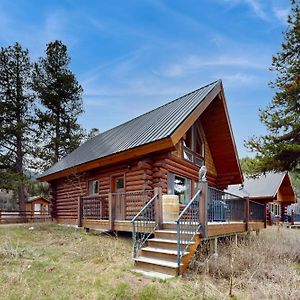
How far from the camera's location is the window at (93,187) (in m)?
13.7

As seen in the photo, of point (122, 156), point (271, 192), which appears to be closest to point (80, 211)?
point (122, 156)

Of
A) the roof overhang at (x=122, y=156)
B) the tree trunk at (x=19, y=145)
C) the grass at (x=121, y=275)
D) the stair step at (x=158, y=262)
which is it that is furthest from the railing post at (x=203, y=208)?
the tree trunk at (x=19, y=145)

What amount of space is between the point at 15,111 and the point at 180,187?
19.0m

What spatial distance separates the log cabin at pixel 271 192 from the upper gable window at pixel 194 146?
37.7 ft

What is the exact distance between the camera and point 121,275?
650 cm

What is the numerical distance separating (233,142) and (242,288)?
8986 mm

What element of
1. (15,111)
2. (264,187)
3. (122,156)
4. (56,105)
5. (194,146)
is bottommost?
(264,187)

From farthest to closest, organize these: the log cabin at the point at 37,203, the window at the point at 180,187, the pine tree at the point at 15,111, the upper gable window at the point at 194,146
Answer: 1. the log cabin at the point at 37,203
2. the pine tree at the point at 15,111
3. the upper gable window at the point at 194,146
4. the window at the point at 180,187

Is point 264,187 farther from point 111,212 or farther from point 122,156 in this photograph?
point 111,212

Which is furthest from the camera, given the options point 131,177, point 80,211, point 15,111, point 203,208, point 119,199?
point 15,111

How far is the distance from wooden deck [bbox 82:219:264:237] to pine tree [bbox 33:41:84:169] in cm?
1627

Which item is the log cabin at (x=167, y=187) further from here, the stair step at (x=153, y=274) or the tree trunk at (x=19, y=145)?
the tree trunk at (x=19, y=145)

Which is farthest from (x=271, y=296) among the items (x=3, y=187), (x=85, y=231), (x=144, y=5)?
(x=3, y=187)

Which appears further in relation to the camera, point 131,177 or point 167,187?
point 131,177
